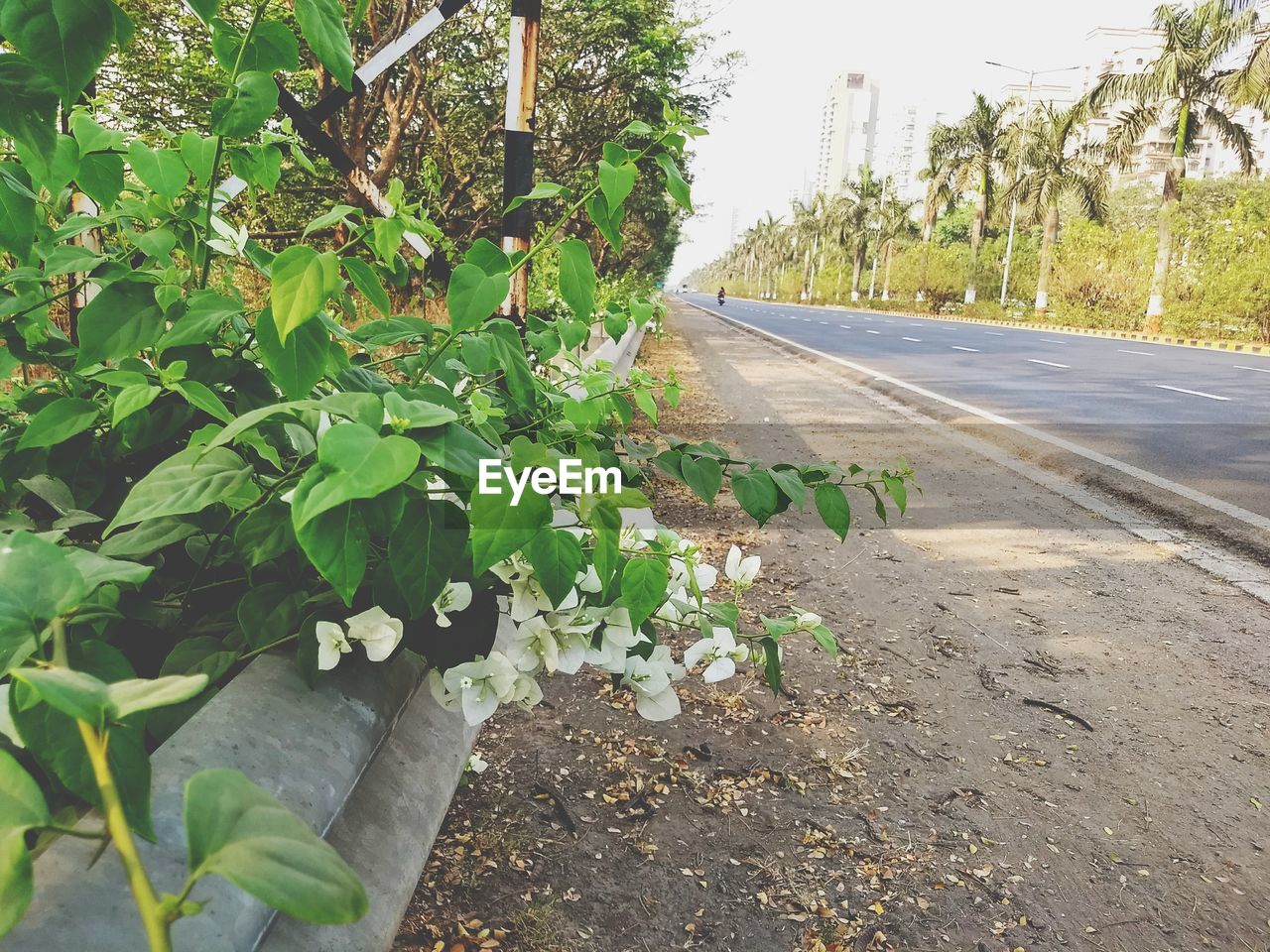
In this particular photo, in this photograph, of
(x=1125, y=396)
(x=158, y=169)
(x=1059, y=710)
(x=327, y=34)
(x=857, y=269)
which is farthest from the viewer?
(x=857, y=269)

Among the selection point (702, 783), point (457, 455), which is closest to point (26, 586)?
point (457, 455)

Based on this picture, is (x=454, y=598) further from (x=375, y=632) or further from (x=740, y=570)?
(x=740, y=570)

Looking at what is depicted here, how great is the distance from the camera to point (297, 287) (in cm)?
88

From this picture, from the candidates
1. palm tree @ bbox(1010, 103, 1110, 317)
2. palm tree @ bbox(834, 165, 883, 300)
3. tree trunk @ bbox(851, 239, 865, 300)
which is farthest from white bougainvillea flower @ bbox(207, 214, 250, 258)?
palm tree @ bbox(834, 165, 883, 300)

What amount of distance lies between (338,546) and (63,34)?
447mm

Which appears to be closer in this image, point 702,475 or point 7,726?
point 7,726

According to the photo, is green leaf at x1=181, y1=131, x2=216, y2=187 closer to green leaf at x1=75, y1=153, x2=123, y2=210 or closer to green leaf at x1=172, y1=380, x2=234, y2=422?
green leaf at x1=75, y1=153, x2=123, y2=210

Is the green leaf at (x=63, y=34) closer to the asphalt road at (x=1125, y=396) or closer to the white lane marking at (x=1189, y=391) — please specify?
the asphalt road at (x=1125, y=396)

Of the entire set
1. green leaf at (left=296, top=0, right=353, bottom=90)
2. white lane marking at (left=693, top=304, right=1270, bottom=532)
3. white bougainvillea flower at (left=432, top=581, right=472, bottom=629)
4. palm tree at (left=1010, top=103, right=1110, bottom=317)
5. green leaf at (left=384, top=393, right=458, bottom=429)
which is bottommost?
white lane marking at (left=693, top=304, right=1270, bottom=532)

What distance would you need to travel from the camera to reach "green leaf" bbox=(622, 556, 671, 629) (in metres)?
1.09

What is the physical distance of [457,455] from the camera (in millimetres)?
838

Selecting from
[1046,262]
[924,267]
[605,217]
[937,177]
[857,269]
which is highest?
[937,177]

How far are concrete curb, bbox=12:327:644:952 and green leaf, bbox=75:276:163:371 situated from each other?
1.31ft

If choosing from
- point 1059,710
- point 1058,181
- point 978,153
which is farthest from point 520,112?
point 978,153
